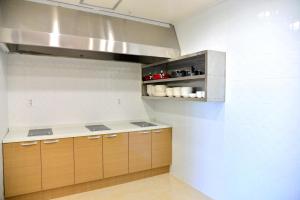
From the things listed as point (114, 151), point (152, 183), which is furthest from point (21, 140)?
point (152, 183)

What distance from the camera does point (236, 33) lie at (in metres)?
2.03

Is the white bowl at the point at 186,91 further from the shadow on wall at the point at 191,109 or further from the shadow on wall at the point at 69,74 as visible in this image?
the shadow on wall at the point at 69,74

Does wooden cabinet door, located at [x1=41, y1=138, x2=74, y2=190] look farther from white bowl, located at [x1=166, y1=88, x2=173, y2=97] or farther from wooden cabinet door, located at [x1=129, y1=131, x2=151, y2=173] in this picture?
white bowl, located at [x1=166, y1=88, x2=173, y2=97]

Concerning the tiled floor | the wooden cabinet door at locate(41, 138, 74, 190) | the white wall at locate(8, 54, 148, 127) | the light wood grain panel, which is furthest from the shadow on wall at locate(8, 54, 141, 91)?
the tiled floor

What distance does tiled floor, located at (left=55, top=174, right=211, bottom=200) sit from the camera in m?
2.41

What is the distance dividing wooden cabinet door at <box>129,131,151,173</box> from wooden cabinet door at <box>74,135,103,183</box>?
1.40 feet

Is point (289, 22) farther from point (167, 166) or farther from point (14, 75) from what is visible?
point (14, 75)

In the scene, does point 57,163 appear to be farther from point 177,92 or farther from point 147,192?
point 177,92

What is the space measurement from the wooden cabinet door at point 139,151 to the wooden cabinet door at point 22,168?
3.62ft

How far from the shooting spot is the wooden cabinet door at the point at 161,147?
2938 mm

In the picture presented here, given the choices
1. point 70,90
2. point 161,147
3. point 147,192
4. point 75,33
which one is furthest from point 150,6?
point 147,192

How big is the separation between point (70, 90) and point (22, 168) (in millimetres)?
1133

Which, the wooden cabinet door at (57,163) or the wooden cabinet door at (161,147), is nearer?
the wooden cabinet door at (57,163)

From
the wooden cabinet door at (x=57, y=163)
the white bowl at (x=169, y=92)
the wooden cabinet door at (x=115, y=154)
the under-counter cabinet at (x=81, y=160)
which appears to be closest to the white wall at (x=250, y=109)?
the white bowl at (x=169, y=92)
